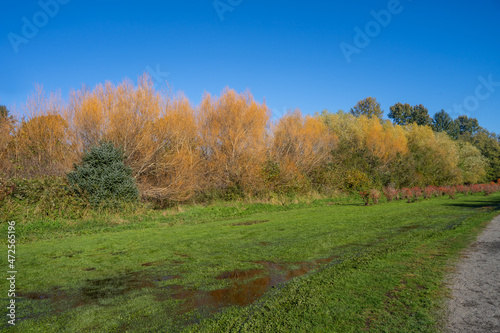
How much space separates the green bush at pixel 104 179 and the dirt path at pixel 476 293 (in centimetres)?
1330

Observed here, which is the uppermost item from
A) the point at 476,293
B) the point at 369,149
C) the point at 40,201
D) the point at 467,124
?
the point at 467,124

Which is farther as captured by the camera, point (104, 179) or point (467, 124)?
point (467, 124)

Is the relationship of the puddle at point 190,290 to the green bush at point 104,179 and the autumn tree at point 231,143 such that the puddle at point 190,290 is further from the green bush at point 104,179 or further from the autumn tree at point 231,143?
the autumn tree at point 231,143

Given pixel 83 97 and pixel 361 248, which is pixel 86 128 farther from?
pixel 361 248

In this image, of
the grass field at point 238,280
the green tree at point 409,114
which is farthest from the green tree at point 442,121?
the grass field at point 238,280

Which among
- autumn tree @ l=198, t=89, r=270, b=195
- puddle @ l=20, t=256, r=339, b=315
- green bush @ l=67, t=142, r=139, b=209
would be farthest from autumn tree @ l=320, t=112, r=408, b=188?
puddle @ l=20, t=256, r=339, b=315

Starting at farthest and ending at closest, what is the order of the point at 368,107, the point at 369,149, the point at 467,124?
the point at 467,124 → the point at 368,107 → the point at 369,149

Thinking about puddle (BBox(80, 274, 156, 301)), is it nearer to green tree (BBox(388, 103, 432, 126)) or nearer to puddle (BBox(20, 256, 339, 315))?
puddle (BBox(20, 256, 339, 315))

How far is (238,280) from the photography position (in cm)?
533

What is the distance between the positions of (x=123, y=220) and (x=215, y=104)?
10848mm

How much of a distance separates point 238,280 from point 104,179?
1117 centimetres

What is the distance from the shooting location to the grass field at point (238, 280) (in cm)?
366

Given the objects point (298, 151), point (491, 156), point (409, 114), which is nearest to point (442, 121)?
point (409, 114)

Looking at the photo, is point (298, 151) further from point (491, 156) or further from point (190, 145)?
point (491, 156)
